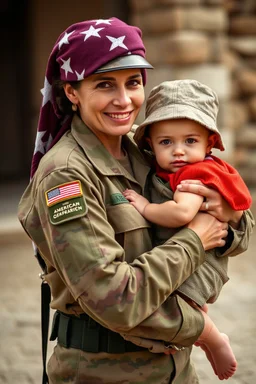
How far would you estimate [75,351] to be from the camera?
2.47m

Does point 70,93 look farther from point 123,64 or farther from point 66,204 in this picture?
point 66,204

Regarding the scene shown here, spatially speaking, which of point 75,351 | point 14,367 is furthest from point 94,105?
point 14,367

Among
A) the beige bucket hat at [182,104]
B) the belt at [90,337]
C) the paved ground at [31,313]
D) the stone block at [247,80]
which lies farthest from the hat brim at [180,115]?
the stone block at [247,80]

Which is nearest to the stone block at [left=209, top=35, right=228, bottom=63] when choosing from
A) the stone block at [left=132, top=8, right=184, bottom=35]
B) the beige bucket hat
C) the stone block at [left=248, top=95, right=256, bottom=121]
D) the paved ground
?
the stone block at [left=132, top=8, right=184, bottom=35]

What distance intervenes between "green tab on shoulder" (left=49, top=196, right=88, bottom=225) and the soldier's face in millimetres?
332

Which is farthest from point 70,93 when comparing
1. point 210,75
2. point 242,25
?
point 242,25

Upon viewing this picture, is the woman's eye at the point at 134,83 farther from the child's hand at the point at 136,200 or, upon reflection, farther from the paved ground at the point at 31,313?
the paved ground at the point at 31,313

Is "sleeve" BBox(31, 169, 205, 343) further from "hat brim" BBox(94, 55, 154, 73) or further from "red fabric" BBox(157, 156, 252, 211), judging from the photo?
"hat brim" BBox(94, 55, 154, 73)

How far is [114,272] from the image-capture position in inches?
86.5

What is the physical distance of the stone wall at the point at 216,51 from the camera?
300 inches

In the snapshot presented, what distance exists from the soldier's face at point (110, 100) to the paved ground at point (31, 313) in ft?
7.44

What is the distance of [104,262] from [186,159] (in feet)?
1.75

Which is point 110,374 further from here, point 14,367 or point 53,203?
point 14,367

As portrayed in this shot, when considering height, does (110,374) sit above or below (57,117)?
below
